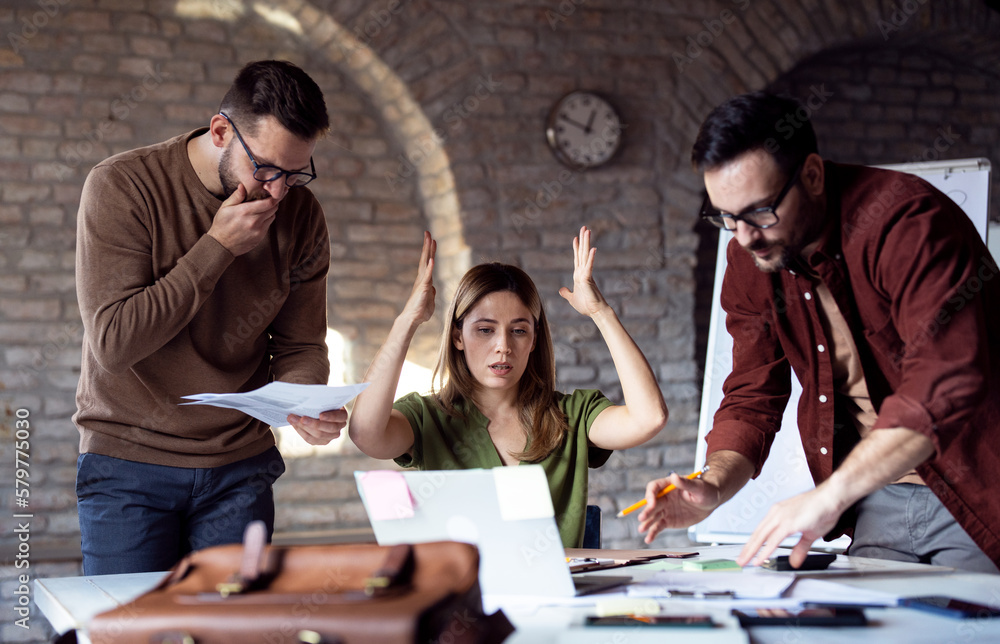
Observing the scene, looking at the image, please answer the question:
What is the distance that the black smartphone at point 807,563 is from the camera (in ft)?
4.45

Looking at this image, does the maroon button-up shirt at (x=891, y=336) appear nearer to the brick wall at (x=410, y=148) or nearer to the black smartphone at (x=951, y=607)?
the black smartphone at (x=951, y=607)

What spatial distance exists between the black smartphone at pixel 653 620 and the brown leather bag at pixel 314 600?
132mm

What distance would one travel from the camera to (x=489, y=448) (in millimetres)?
1957

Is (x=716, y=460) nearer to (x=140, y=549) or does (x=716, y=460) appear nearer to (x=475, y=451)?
(x=475, y=451)

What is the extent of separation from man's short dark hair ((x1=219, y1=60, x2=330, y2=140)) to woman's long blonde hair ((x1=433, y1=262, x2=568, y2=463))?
0.57 m

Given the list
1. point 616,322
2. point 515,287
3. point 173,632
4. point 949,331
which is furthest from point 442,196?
point 173,632

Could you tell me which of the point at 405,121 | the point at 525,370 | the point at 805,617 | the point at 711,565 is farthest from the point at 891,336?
the point at 405,121

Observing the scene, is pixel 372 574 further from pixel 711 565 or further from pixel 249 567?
pixel 711 565

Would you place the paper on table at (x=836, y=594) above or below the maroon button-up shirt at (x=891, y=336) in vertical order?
below

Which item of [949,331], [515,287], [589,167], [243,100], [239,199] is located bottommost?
[949,331]

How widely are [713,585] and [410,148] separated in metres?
2.99

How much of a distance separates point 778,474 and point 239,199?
78.7 inches

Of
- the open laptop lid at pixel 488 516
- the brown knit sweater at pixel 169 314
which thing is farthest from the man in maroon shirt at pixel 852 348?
the brown knit sweater at pixel 169 314

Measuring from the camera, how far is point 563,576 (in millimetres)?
1167
